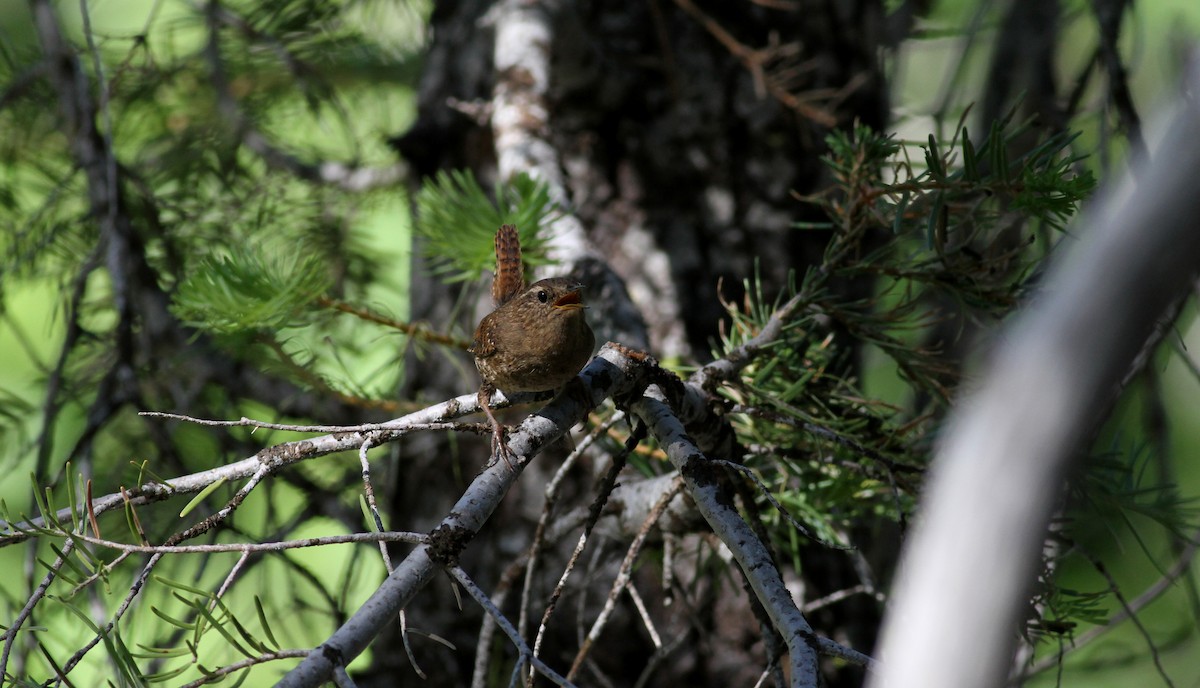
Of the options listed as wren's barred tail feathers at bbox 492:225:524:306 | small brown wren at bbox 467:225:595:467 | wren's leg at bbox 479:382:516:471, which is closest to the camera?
wren's leg at bbox 479:382:516:471

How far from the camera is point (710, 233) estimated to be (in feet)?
9.84

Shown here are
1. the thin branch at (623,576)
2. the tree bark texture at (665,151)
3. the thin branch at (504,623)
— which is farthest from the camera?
the tree bark texture at (665,151)

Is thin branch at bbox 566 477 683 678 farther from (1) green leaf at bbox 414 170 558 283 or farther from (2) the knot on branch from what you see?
(1) green leaf at bbox 414 170 558 283

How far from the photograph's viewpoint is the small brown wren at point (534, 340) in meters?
1.62

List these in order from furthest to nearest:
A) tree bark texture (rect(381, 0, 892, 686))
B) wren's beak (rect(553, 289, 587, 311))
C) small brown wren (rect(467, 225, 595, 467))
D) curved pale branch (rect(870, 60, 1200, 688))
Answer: tree bark texture (rect(381, 0, 892, 686))
wren's beak (rect(553, 289, 587, 311))
small brown wren (rect(467, 225, 595, 467))
curved pale branch (rect(870, 60, 1200, 688))

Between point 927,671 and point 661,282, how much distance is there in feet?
7.31

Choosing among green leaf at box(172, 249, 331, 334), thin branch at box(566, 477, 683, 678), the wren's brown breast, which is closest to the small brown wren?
the wren's brown breast

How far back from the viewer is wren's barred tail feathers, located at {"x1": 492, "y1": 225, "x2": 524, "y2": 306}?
1909 mm

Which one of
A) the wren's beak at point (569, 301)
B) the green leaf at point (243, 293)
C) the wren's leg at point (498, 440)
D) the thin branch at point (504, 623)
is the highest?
the green leaf at point (243, 293)

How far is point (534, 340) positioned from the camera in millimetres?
1634

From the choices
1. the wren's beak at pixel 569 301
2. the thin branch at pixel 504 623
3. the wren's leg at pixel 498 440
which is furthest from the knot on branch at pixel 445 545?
the wren's beak at pixel 569 301

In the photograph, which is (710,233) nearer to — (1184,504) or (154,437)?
(1184,504)

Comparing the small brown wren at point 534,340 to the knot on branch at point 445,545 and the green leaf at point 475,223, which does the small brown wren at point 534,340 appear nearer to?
the green leaf at point 475,223

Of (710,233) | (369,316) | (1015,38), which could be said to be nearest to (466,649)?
(369,316)
